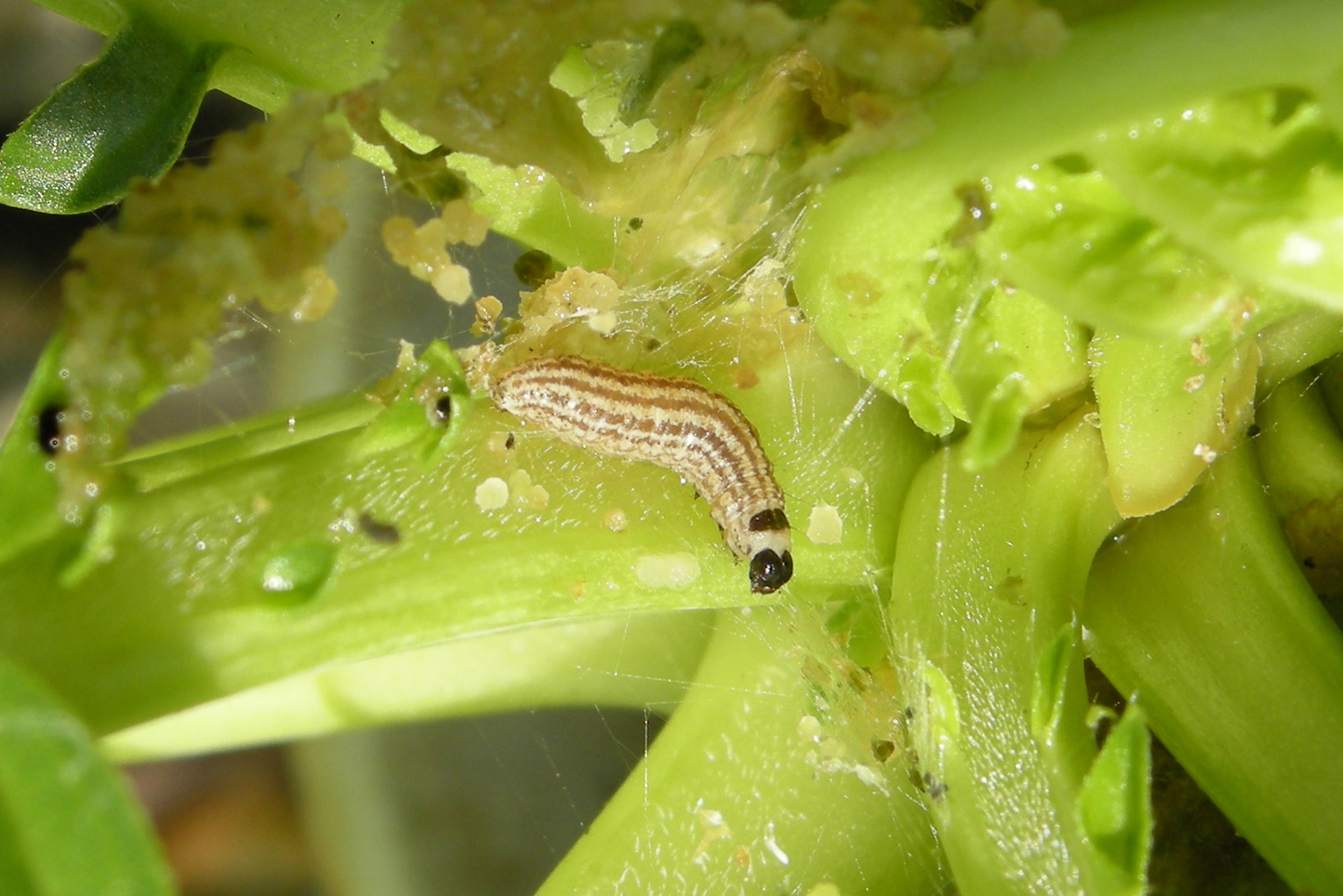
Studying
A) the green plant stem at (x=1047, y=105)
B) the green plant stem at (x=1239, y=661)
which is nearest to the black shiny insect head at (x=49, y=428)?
the green plant stem at (x=1047, y=105)

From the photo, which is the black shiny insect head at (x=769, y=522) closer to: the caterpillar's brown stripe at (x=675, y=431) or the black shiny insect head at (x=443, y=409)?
the caterpillar's brown stripe at (x=675, y=431)

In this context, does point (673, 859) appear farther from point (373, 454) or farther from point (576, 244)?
point (576, 244)

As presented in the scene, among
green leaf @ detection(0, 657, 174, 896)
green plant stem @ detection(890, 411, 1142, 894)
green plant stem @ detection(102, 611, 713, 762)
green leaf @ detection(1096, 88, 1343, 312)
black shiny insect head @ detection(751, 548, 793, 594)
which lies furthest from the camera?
green plant stem @ detection(102, 611, 713, 762)

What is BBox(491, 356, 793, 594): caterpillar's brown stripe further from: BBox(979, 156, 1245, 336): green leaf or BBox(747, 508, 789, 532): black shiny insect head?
BBox(979, 156, 1245, 336): green leaf

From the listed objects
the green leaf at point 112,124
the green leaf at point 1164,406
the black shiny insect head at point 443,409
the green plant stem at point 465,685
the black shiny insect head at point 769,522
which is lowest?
the green leaf at point 1164,406

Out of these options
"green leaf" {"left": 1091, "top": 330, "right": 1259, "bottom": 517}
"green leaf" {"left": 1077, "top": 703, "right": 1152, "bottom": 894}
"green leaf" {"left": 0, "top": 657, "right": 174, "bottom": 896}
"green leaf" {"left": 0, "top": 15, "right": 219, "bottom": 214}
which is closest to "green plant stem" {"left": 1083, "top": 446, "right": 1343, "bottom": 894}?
"green leaf" {"left": 1091, "top": 330, "right": 1259, "bottom": 517}

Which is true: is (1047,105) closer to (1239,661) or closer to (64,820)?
(1239,661)
